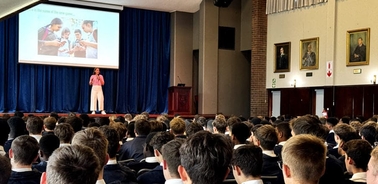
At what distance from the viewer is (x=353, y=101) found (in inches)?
479

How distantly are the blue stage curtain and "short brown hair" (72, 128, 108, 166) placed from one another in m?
12.6

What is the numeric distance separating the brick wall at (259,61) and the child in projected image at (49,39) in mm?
6663

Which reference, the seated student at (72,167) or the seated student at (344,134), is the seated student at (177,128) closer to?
the seated student at (344,134)

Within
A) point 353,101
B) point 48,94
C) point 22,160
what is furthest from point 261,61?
point 22,160

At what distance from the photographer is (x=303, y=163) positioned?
1.98m

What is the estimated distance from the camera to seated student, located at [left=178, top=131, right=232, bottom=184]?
1724mm

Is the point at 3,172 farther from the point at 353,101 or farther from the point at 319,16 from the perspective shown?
the point at 319,16

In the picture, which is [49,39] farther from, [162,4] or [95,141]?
[95,141]

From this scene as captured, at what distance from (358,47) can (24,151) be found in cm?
1110

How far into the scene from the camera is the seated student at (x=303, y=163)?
1.97 meters

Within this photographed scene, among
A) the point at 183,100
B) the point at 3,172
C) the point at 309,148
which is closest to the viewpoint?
the point at 3,172

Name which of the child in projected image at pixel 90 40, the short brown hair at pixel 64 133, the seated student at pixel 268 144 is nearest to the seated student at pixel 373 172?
the seated student at pixel 268 144

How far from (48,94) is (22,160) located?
12700 millimetres

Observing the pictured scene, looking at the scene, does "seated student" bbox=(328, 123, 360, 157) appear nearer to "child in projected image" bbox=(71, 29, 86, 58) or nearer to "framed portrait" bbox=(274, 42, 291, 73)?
"framed portrait" bbox=(274, 42, 291, 73)
